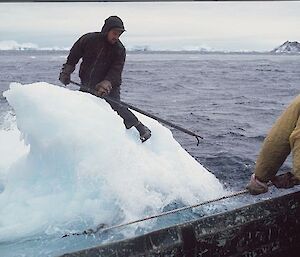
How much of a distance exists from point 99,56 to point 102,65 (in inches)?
5.1

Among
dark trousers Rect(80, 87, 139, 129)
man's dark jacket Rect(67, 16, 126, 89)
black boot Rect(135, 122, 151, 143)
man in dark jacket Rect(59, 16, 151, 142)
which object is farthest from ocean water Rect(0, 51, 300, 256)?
man's dark jacket Rect(67, 16, 126, 89)

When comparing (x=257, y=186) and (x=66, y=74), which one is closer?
(x=257, y=186)

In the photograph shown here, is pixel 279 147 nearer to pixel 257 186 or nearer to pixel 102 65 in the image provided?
pixel 257 186

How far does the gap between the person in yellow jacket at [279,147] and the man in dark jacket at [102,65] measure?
3071 millimetres

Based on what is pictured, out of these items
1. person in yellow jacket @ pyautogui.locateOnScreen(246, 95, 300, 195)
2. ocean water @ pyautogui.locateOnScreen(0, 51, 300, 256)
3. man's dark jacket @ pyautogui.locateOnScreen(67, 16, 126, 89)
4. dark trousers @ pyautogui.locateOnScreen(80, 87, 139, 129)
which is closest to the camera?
person in yellow jacket @ pyautogui.locateOnScreen(246, 95, 300, 195)

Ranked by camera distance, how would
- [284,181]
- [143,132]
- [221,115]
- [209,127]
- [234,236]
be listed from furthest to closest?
[221,115], [209,127], [143,132], [234,236], [284,181]

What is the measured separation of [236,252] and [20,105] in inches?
130

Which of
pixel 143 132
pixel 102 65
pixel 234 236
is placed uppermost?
pixel 102 65

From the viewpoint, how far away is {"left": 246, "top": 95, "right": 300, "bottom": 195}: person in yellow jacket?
2.93 meters

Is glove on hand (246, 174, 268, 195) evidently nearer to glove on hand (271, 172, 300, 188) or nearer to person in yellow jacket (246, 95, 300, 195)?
person in yellow jacket (246, 95, 300, 195)

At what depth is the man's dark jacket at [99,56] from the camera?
6125mm

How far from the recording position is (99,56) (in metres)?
6.18

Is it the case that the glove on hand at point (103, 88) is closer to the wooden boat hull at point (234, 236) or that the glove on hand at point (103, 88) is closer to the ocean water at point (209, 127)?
the ocean water at point (209, 127)

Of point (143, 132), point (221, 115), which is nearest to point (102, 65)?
point (143, 132)
